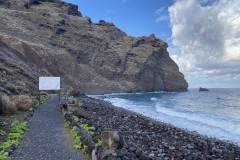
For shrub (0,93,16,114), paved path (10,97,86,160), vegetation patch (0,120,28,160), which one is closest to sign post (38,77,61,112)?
shrub (0,93,16,114)

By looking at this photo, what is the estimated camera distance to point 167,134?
1184cm

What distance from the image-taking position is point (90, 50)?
99375 millimetres

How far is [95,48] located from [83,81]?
30.6 metres

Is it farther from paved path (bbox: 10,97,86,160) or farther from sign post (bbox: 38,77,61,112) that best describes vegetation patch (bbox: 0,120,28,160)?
sign post (bbox: 38,77,61,112)

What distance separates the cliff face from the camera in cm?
7450

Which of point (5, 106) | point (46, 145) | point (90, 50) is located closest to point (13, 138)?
point (46, 145)

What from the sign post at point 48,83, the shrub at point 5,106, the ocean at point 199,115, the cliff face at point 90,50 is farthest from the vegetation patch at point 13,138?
the cliff face at point 90,50

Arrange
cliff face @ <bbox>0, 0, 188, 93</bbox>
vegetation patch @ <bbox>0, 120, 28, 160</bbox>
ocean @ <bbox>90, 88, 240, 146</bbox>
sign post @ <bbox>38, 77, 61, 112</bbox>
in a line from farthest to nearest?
1. cliff face @ <bbox>0, 0, 188, 93</bbox>
2. ocean @ <bbox>90, 88, 240, 146</bbox>
3. sign post @ <bbox>38, 77, 61, 112</bbox>
4. vegetation patch @ <bbox>0, 120, 28, 160</bbox>

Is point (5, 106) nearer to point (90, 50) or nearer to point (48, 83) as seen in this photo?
point (48, 83)

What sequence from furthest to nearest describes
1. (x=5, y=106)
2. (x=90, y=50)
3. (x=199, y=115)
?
(x=90, y=50) < (x=199, y=115) < (x=5, y=106)

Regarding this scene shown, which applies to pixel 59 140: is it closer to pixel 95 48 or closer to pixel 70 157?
pixel 70 157

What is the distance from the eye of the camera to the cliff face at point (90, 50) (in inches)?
2933

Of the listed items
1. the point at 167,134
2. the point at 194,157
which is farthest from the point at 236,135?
the point at 194,157

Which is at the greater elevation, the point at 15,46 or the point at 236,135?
the point at 15,46
